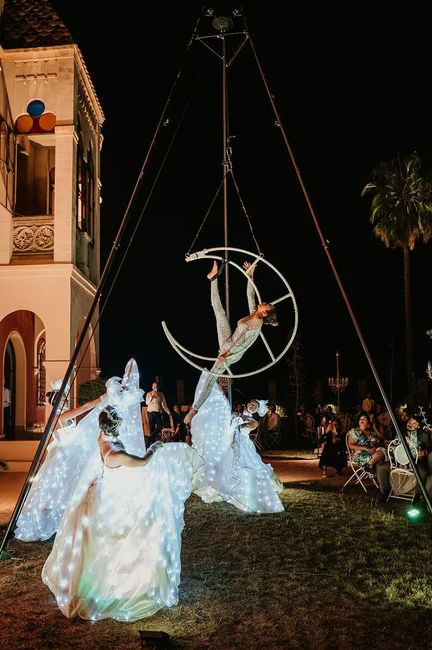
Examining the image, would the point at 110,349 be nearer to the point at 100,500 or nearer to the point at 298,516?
the point at 298,516

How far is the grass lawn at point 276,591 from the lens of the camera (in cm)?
448

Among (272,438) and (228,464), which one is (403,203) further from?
(228,464)

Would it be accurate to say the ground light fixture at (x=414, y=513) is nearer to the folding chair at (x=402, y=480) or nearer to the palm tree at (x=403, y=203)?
the folding chair at (x=402, y=480)

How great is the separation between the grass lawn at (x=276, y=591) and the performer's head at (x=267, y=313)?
2.78m

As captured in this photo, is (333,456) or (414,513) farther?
(333,456)

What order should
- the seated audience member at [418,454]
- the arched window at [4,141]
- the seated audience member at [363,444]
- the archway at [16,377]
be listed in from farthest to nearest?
1. the archway at [16,377]
2. the arched window at [4,141]
3. the seated audience member at [363,444]
4. the seated audience member at [418,454]

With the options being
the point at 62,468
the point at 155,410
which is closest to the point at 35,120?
the point at 155,410

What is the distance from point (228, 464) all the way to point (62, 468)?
2585 mm

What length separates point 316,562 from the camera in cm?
644

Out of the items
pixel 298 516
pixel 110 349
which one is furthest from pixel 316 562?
pixel 110 349

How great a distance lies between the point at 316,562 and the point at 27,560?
3.22 metres

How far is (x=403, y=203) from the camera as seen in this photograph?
25.1 m

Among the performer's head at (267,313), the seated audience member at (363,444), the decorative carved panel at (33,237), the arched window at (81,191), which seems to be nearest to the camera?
the performer's head at (267,313)

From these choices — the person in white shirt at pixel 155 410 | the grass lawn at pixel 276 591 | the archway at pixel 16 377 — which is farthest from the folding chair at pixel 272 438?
the grass lawn at pixel 276 591
